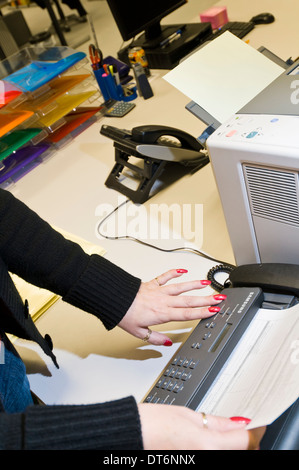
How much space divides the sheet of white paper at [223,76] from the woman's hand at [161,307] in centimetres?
35

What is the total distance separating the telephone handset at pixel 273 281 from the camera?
0.67 m

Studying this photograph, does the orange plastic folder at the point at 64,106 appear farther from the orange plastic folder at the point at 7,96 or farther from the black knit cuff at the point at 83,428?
the black knit cuff at the point at 83,428

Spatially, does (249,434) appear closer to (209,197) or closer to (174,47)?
(209,197)

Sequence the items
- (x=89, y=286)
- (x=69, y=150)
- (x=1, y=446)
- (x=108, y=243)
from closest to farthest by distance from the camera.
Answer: (x=1, y=446), (x=89, y=286), (x=108, y=243), (x=69, y=150)

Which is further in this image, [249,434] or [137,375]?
[137,375]

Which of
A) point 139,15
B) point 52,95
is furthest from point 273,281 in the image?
point 139,15

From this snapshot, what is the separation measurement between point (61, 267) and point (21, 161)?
3.30ft

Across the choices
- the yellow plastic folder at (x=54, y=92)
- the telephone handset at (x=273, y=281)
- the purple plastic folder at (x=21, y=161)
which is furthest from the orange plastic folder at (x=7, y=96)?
the telephone handset at (x=273, y=281)

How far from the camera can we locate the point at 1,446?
453 mm

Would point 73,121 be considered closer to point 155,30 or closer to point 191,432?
point 155,30

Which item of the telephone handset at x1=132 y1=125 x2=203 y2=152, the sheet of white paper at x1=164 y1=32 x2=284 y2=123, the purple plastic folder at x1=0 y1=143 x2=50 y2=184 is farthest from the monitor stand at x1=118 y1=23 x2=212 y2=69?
A: the sheet of white paper at x1=164 y1=32 x2=284 y2=123

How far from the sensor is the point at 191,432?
491mm
